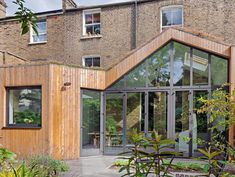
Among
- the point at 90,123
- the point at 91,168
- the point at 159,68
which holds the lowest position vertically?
the point at 91,168

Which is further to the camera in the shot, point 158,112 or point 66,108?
point 158,112

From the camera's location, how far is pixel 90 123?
38.2ft

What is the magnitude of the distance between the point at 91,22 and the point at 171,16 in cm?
510

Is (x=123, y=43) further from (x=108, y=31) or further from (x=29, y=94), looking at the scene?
(x=29, y=94)

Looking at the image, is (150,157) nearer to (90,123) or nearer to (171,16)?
(90,123)

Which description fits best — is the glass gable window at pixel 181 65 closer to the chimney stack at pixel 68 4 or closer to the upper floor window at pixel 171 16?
the upper floor window at pixel 171 16

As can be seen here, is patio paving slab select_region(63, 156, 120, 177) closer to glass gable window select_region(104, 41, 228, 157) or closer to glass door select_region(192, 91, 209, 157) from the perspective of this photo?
glass gable window select_region(104, 41, 228, 157)

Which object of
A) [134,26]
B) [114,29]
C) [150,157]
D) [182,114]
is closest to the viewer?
[150,157]

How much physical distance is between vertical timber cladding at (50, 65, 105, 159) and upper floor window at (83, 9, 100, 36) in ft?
22.2

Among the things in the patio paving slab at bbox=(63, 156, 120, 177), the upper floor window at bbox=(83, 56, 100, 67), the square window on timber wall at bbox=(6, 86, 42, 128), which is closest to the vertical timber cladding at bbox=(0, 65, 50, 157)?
the square window on timber wall at bbox=(6, 86, 42, 128)

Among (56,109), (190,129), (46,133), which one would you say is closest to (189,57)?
(190,129)

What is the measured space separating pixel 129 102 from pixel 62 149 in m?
3.44

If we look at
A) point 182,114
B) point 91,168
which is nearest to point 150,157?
point 91,168

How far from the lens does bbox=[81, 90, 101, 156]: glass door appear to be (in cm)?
1134
